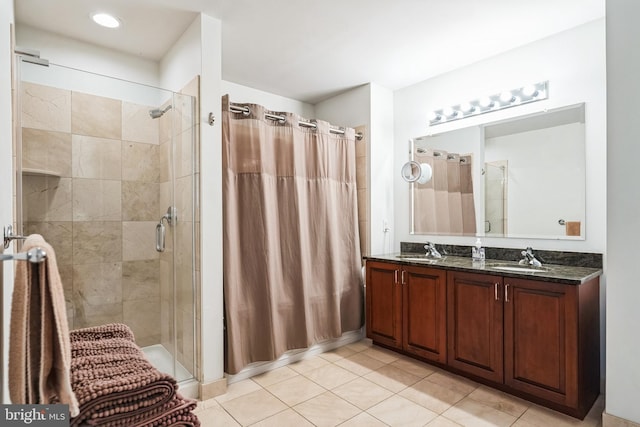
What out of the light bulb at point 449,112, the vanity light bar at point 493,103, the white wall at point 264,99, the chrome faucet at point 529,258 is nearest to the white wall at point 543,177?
the chrome faucet at point 529,258

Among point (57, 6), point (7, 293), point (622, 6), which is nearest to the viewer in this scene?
point (7, 293)

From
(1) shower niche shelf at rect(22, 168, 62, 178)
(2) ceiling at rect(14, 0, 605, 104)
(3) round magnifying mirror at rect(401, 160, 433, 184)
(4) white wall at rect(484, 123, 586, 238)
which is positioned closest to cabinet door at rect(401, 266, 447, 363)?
(4) white wall at rect(484, 123, 586, 238)

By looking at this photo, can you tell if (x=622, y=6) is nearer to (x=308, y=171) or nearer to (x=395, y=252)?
(x=308, y=171)

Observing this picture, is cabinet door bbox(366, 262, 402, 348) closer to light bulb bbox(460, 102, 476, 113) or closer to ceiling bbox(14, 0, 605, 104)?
light bulb bbox(460, 102, 476, 113)

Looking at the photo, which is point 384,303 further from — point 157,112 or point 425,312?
point 157,112

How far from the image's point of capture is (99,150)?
86.7 inches

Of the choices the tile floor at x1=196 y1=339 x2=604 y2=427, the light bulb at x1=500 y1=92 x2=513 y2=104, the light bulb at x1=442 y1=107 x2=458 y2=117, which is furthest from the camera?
the light bulb at x1=442 y1=107 x2=458 y2=117

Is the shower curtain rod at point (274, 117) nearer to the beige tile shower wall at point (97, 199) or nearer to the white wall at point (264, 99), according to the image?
the beige tile shower wall at point (97, 199)

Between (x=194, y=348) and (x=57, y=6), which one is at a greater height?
(x=57, y=6)

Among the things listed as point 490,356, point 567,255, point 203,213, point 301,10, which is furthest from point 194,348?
point 567,255

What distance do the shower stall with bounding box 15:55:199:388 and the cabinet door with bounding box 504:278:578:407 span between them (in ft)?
6.90

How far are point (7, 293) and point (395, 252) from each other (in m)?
3.01

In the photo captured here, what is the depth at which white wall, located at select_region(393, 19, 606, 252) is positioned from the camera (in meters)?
2.29

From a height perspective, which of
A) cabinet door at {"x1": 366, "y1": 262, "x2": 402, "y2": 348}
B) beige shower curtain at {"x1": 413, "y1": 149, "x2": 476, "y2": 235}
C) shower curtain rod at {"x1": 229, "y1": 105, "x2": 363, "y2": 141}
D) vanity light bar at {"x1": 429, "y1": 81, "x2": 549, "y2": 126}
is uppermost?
vanity light bar at {"x1": 429, "y1": 81, "x2": 549, "y2": 126}
